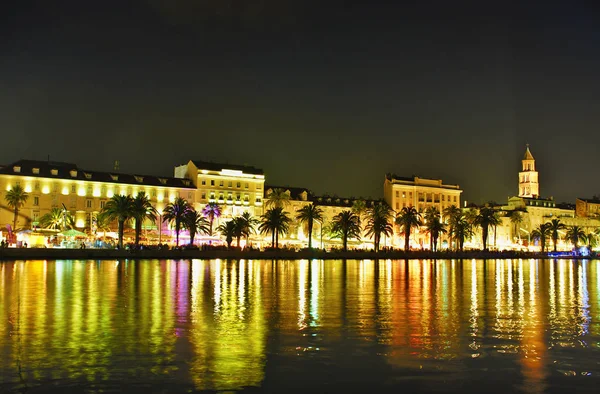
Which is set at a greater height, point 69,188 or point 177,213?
point 69,188

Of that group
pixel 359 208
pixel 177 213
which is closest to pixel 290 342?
pixel 177 213

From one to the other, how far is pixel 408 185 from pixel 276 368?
492 feet

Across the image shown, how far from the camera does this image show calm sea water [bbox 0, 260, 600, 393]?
629 inches

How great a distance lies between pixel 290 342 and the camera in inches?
833

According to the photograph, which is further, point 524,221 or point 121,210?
point 524,221

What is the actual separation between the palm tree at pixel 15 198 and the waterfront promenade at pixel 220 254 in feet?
93.7

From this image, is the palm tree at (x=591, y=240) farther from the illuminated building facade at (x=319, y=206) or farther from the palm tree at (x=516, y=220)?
the illuminated building facade at (x=319, y=206)

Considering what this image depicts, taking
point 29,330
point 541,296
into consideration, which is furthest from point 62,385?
point 541,296

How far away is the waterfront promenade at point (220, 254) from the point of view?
79.5 m

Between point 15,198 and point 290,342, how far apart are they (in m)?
96.3

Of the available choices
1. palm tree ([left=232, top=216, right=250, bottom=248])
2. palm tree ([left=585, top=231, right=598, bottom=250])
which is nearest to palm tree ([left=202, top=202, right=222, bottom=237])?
palm tree ([left=232, top=216, right=250, bottom=248])

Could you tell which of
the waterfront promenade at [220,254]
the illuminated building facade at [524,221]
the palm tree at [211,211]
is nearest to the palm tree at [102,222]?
the waterfront promenade at [220,254]

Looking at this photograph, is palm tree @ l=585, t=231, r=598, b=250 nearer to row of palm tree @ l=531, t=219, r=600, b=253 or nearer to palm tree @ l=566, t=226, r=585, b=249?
row of palm tree @ l=531, t=219, r=600, b=253

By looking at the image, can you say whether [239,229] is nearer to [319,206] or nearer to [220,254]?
[220,254]
